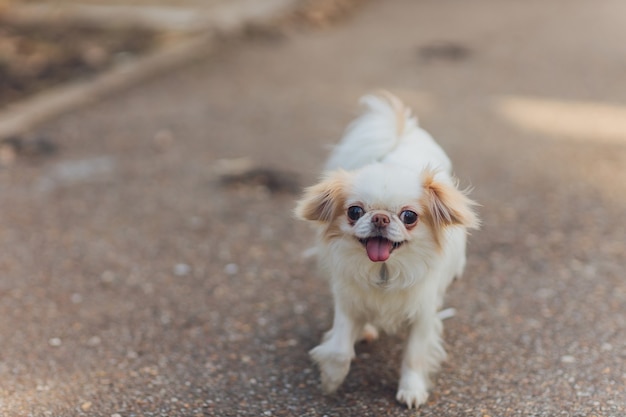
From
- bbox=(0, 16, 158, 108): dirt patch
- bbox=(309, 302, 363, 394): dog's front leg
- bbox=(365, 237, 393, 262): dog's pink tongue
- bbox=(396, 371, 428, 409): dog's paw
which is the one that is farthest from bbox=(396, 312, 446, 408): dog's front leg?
bbox=(0, 16, 158, 108): dirt patch

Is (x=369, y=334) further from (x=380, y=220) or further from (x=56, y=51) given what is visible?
(x=56, y=51)

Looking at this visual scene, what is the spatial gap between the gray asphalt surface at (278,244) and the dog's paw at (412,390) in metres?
0.04

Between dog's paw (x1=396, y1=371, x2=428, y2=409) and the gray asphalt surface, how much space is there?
4cm

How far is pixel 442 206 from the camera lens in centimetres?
288

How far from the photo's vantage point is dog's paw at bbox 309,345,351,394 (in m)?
3.15

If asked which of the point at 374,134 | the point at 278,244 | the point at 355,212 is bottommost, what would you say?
the point at 278,244

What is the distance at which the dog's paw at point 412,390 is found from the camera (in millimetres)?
3137

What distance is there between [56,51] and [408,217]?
622cm

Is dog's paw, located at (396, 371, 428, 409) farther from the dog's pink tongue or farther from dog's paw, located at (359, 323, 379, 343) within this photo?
the dog's pink tongue

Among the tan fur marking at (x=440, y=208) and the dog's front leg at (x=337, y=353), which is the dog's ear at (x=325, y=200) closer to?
the tan fur marking at (x=440, y=208)

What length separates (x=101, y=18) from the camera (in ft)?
29.4

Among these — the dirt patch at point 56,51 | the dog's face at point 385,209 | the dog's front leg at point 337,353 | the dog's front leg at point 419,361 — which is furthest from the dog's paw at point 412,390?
the dirt patch at point 56,51

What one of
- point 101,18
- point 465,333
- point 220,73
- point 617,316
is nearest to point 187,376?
point 465,333

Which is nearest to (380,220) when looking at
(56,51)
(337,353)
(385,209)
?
(385,209)
